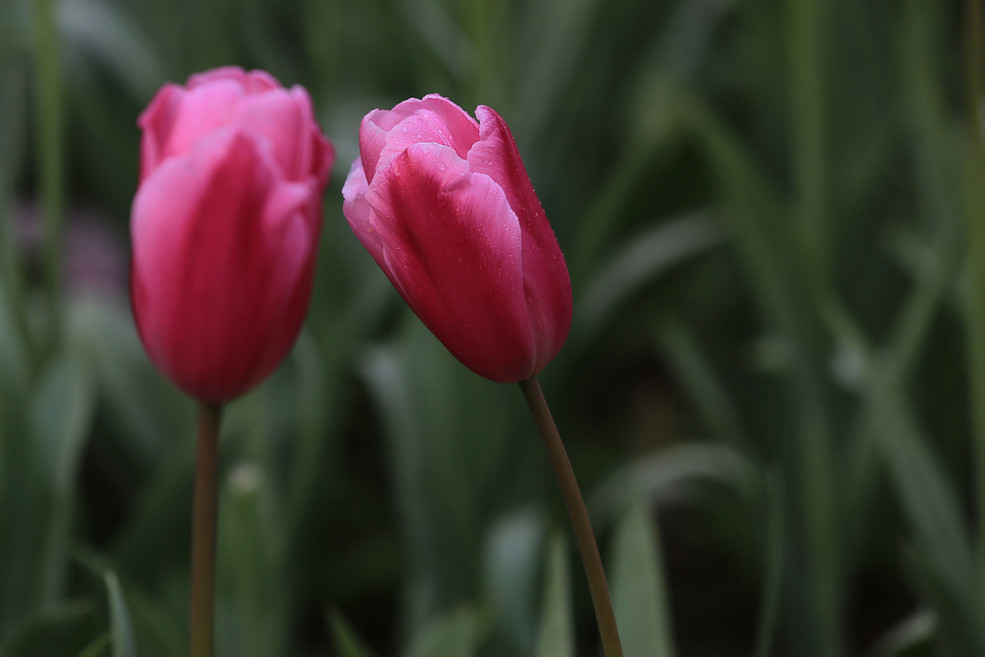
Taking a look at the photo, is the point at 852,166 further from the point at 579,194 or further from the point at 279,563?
the point at 279,563

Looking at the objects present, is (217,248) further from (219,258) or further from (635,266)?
(635,266)

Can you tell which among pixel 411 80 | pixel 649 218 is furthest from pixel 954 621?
pixel 411 80

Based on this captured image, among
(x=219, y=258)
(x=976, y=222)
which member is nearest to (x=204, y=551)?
(x=219, y=258)

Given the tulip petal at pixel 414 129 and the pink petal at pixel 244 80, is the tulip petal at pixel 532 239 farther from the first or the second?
the pink petal at pixel 244 80

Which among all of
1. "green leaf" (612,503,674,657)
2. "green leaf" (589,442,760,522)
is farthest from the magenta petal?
"green leaf" (589,442,760,522)

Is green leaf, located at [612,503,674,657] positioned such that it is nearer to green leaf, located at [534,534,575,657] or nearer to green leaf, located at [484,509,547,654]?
green leaf, located at [534,534,575,657]

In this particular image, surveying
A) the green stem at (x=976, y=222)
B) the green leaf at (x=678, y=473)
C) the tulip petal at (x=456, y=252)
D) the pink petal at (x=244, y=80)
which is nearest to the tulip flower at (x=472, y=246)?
the tulip petal at (x=456, y=252)
